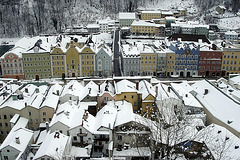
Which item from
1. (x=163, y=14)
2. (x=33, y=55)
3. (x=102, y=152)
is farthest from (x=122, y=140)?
(x=163, y=14)

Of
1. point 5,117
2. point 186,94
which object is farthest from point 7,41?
point 186,94

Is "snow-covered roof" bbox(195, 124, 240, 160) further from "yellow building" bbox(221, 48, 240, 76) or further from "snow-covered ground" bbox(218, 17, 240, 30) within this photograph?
"snow-covered ground" bbox(218, 17, 240, 30)

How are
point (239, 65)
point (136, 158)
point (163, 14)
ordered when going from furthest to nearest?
1. point (163, 14)
2. point (239, 65)
3. point (136, 158)

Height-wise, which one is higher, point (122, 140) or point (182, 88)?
point (182, 88)

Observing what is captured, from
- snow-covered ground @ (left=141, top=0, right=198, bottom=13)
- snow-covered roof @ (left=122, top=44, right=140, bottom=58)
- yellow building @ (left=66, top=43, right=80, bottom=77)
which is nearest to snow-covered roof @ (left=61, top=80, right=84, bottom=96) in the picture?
yellow building @ (left=66, top=43, right=80, bottom=77)

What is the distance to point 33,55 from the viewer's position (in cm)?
6612

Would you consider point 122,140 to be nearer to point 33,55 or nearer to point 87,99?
point 87,99

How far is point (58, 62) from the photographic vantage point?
67438mm

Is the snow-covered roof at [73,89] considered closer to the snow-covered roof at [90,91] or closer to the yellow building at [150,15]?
the snow-covered roof at [90,91]

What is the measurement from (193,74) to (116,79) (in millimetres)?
30618

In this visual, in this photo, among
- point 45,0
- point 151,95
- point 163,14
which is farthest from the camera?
point 45,0

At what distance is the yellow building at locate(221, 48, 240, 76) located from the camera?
2751 inches

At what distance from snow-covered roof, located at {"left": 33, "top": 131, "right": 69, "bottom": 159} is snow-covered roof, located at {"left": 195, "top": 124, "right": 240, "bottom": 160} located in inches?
637

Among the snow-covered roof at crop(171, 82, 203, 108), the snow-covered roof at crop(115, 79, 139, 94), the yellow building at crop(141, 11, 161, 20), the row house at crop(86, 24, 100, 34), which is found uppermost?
the yellow building at crop(141, 11, 161, 20)
